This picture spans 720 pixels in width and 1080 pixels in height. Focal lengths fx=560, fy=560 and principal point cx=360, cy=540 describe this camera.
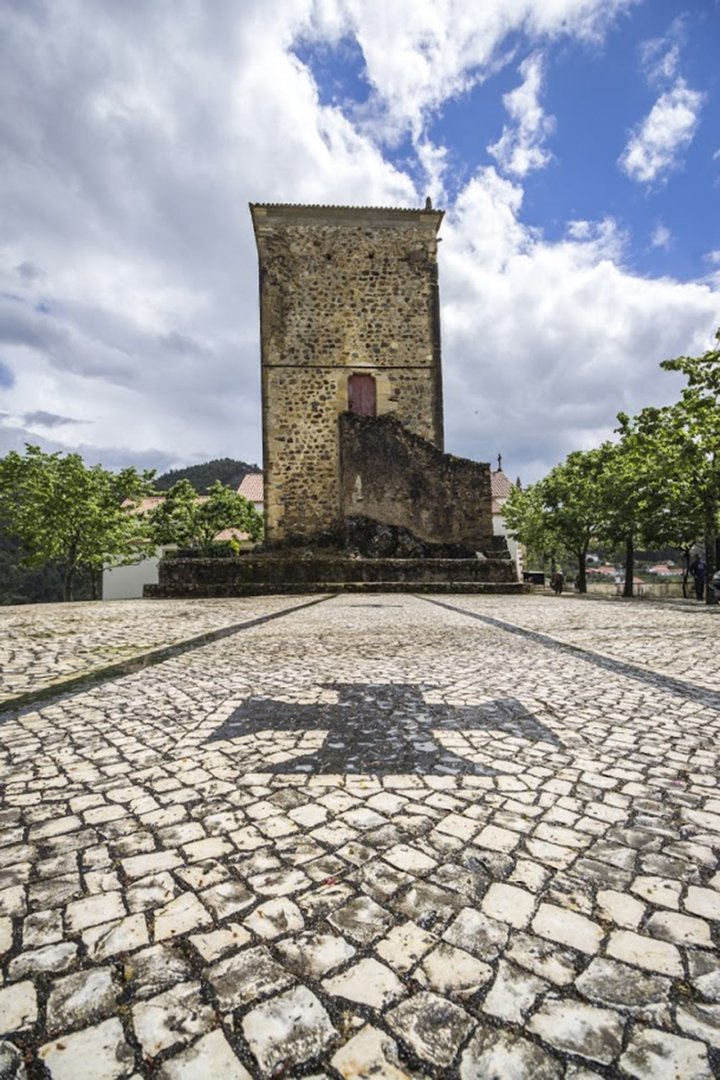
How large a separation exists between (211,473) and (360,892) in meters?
78.4

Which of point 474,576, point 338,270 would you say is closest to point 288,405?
point 338,270

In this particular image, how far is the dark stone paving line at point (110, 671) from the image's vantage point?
10.7 feet

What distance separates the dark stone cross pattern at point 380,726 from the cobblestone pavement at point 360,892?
0.02 metres

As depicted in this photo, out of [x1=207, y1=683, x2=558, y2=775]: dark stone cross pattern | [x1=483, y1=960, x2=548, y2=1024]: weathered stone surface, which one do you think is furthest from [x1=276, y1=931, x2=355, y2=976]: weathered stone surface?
[x1=207, y1=683, x2=558, y2=775]: dark stone cross pattern

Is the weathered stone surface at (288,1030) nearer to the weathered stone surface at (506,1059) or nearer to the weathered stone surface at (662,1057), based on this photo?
the weathered stone surface at (506,1059)

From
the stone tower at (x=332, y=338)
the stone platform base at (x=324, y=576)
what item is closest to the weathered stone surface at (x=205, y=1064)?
the stone platform base at (x=324, y=576)

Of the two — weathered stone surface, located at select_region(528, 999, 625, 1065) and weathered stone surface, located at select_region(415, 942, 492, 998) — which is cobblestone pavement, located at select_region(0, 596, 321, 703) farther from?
weathered stone surface, located at select_region(528, 999, 625, 1065)

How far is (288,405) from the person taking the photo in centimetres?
2112

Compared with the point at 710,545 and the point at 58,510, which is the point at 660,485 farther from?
the point at 58,510

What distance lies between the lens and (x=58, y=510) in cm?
2188

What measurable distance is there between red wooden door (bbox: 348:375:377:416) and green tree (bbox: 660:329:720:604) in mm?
10241

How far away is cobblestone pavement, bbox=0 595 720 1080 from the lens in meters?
0.98

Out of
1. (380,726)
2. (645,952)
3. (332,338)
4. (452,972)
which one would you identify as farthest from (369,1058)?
(332,338)

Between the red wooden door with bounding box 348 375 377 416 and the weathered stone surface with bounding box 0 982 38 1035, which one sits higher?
the red wooden door with bounding box 348 375 377 416
